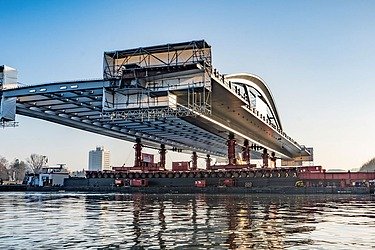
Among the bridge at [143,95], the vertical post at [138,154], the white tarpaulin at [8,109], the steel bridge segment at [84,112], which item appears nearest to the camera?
the bridge at [143,95]

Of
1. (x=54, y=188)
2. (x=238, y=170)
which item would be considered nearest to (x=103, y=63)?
(x=238, y=170)

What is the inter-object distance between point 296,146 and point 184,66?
304ft

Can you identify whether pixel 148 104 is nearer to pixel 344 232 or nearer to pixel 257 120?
pixel 257 120

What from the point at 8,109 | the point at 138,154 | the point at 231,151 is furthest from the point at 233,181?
the point at 8,109

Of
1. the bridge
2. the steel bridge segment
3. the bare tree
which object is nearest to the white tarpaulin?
the bridge

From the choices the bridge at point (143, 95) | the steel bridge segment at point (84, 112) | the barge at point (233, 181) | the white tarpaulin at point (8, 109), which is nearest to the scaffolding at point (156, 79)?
the bridge at point (143, 95)

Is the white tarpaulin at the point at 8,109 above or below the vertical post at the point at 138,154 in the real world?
above

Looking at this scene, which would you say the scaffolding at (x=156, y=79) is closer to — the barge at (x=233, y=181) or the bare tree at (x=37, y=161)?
the barge at (x=233, y=181)

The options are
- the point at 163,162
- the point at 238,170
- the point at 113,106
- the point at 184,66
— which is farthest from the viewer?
the point at 163,162

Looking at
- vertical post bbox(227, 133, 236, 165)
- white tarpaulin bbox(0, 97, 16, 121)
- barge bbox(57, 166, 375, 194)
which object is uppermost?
white tarpaulin bbox(0, 97, 16, 121)

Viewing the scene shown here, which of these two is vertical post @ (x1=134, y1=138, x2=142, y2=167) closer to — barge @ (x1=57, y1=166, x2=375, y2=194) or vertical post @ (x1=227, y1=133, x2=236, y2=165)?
barge @ (x1=57, y1=166, x2=375, y2=194)

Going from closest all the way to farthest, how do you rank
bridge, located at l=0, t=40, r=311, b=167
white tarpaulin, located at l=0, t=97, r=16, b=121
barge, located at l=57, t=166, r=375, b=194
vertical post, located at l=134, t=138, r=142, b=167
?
bridge, located at l=0, t=40, r=311, b=167, white tarpaulin, located at l=0, t=97, r=16, b=121, barge, located at l=57, t=166, r=375, b=194, vertical post, located at l=134, t=138, r=142, b=167

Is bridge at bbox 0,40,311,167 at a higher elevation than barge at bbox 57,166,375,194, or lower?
higher

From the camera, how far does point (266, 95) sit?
10850 centimetres
